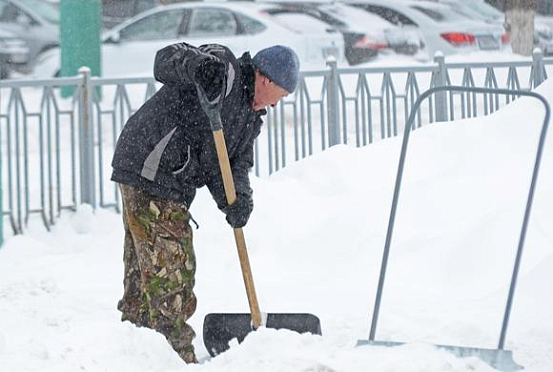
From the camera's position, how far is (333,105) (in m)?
9.18

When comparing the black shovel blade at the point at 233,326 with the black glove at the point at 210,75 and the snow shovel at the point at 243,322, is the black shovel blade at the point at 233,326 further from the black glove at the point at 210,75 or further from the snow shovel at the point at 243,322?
the black glove at the point at 210,75

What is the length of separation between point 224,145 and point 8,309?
5.84 ft

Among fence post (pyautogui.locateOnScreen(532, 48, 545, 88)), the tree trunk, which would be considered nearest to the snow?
fence post (pyautogui.locateOnScreen(532, 48, 545, 88))

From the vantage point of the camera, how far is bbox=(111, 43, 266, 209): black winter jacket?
463 cm

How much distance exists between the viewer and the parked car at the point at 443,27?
15844 millimetres

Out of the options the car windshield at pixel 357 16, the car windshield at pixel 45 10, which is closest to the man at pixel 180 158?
the car windshield at pixel 357 16

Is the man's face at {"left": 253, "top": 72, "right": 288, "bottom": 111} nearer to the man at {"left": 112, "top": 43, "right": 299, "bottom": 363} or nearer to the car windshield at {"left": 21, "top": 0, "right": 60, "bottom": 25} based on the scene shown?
the man at {"left": 112, "top": 43, "right": 299, "bottom": 363}

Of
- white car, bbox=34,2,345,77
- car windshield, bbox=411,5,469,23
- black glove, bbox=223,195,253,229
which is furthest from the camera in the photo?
car windshield, bbox=411,5,469,23

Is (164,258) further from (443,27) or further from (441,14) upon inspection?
(441,14)

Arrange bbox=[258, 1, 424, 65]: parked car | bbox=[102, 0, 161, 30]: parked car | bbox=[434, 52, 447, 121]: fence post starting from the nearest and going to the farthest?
bbox=[434, 52, 447, 121]: fence post → bbox=[258, 1, 424, 65]: parked car → bbox=[102, 0, 161, 30]: parked car

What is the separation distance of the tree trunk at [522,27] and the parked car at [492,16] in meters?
0.22

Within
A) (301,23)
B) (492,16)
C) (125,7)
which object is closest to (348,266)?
(301,23)

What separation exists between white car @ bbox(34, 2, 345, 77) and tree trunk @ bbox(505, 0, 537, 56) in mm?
4594

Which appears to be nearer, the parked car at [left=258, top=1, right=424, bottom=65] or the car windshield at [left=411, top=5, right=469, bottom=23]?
the parked car at [left=258, top=1, right=424, bottom=65]
